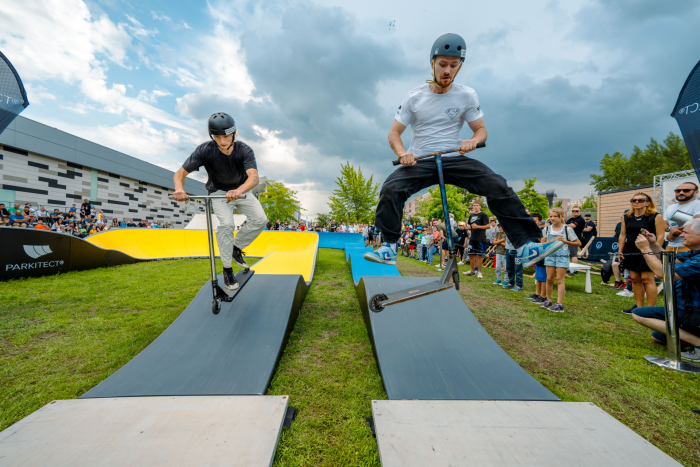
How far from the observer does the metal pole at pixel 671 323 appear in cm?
318

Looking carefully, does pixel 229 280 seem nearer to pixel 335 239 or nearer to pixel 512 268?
pixel 512 268

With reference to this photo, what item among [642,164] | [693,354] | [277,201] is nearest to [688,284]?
[693,354]

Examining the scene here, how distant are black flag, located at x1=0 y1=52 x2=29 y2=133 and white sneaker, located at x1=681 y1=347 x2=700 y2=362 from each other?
935cm

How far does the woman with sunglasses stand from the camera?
4.93 m

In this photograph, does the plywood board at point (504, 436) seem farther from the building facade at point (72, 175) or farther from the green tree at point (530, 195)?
the green tree at point (530, 195)

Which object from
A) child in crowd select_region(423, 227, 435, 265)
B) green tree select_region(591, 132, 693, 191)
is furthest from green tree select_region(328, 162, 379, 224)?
green tree select_region(591, 132, 693, 191)

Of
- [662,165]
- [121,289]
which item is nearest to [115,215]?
[121,289]

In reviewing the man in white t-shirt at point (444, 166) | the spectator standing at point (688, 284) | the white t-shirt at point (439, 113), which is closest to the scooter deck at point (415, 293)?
the man in white t-shirt at point (444, 166)

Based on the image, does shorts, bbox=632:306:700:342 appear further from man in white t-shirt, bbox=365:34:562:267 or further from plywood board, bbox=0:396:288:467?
plywood board, bbox=0:396:288:467

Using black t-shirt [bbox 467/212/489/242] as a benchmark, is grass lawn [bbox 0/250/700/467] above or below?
below

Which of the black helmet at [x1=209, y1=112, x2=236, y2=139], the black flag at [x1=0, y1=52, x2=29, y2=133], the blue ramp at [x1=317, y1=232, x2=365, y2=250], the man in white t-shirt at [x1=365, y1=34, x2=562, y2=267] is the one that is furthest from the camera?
the blue ramp at [x1=317, y1=232, x2=365, y2=250]

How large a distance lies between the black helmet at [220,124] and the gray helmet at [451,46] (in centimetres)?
261

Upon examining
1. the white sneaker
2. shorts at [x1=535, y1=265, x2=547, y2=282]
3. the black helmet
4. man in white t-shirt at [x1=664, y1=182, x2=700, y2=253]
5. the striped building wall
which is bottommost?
the white sneaker

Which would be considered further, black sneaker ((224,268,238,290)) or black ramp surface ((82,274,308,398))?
black sneaker ((224,268,238,290))
